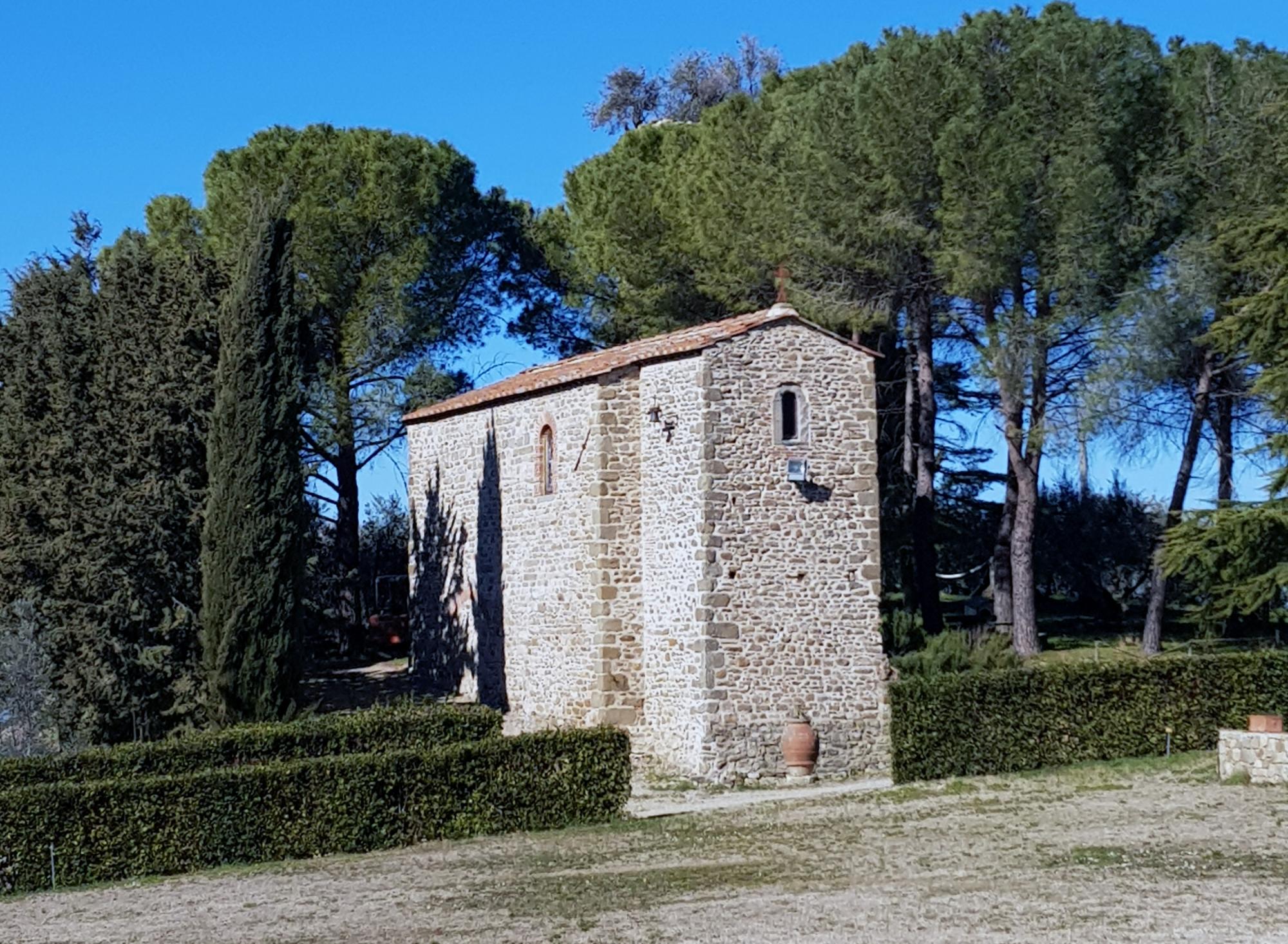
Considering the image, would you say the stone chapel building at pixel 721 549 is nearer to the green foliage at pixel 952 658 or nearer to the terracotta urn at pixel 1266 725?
the green foliage at pixel 952 658

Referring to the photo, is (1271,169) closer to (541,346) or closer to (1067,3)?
(1067,3)

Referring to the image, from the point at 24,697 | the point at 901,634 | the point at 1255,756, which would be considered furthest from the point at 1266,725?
the point at 24,697

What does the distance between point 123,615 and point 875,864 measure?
13.1 meters

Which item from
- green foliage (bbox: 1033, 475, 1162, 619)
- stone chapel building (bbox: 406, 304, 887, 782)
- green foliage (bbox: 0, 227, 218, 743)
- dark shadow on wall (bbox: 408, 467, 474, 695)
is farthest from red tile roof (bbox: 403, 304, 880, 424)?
green foliage (bbox: 1033, 475, 1162, 619)

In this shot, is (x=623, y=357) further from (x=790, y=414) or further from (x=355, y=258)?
(x=355, y=258)

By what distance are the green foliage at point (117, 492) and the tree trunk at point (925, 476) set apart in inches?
472

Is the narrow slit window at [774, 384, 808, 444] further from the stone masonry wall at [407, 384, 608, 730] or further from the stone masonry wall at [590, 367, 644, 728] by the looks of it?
the stone masonry wall at [407, 384, 608, 730]

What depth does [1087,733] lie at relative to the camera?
1931 cm

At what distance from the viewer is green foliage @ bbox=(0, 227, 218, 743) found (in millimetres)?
22500

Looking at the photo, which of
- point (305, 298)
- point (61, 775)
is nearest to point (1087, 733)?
point (61, 775)

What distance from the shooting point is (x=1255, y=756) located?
57.0 feet

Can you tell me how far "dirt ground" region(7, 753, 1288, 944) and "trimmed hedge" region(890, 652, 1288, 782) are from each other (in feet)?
4.88

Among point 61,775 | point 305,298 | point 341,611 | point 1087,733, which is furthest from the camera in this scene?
point 341,611

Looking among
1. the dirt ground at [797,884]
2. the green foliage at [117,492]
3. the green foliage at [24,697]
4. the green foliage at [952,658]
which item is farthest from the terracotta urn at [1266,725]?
the green foliage at [24,697]
